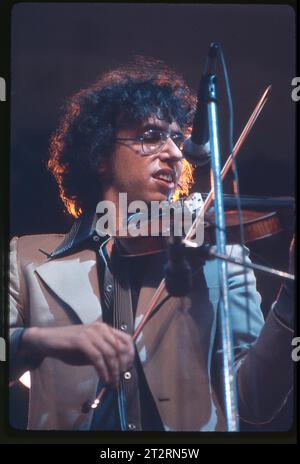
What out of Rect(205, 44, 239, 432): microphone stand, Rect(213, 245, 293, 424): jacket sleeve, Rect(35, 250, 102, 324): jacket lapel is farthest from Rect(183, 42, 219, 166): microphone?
Rect(35, 250, 102, 324): jacket lapel

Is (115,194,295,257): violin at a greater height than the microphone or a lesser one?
lesser

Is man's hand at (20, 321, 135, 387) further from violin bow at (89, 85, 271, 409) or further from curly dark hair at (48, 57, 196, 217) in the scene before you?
curly dark hair at (48, 57, 196, 217)

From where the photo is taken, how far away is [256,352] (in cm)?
208

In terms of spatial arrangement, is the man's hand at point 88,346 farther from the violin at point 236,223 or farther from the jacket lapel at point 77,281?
the violin at point 236,223

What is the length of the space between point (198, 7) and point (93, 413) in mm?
1121

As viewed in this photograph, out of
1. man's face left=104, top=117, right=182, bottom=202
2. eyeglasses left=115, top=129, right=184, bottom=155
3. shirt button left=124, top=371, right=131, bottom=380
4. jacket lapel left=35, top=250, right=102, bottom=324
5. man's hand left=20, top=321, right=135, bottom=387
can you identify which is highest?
eyeglasses left=115, top=129, right=184, bottom=155

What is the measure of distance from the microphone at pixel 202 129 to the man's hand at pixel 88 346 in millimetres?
489

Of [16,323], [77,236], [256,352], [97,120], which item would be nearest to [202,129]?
[97,120]

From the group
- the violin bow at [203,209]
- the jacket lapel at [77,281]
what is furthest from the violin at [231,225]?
the jacket lapel at [77,281]

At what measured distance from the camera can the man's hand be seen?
2084 mm

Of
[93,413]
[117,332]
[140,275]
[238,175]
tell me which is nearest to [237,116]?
[238,175]

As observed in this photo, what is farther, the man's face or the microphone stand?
the man's face

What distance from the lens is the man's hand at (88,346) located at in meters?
2.08

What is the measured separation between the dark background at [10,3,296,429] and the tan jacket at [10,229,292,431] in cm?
22
